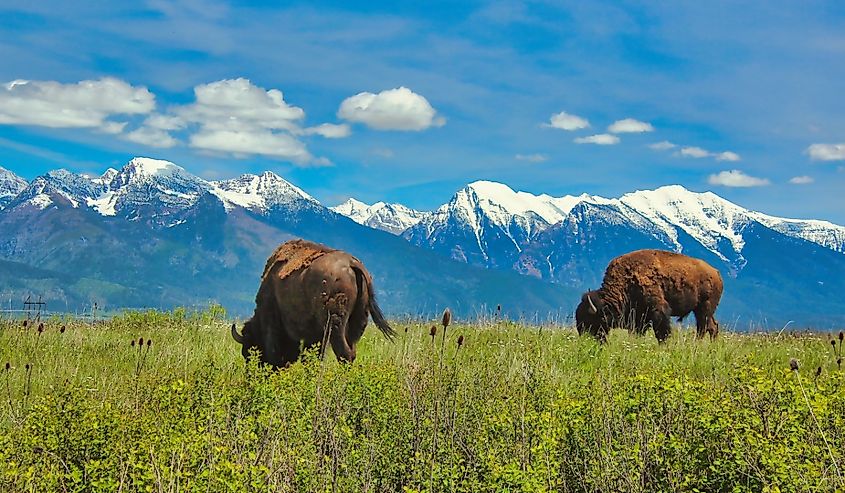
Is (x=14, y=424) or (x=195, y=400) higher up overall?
(x=195, y=400)

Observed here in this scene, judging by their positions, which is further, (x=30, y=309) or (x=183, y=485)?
(x=30, y=309)

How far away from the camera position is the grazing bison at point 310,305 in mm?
11234

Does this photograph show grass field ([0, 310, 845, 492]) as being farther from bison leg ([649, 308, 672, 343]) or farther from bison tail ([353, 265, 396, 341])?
bison leg ([649, 308, 672, 343])

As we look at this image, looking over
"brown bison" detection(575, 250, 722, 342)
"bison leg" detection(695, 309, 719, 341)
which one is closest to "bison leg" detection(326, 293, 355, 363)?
"brown bison" detection(575, 250, 722, 342)

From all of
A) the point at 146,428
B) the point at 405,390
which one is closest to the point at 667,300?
the point at 405,390

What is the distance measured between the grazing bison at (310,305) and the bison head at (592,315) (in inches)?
314

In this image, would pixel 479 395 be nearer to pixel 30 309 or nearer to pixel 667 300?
pixel 30 309

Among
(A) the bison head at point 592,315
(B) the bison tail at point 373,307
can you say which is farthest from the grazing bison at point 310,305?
(A) the bison head at point 592,315

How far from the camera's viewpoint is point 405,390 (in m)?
7.39

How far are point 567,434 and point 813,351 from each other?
9086 millimetres

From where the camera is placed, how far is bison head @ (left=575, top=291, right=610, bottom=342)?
18.2 metres

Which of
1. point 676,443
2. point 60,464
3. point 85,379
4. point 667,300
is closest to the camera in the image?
point 676,443

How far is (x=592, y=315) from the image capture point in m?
18.4

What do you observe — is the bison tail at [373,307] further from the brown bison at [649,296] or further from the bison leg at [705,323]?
the bison leg at [705,323]
